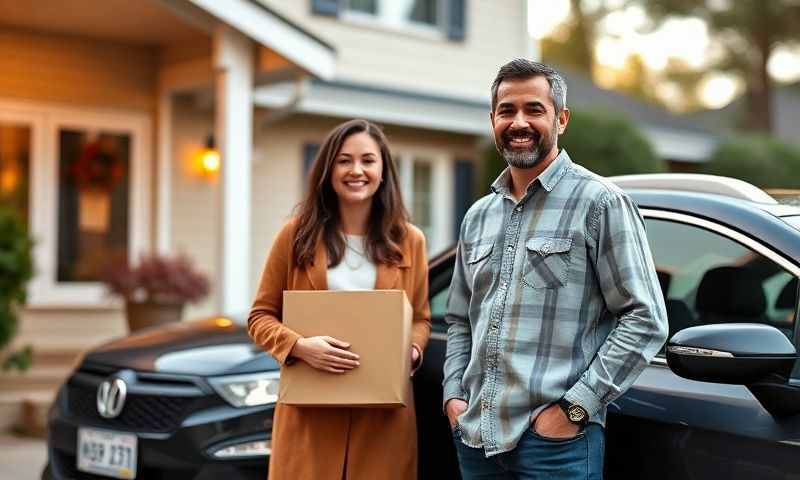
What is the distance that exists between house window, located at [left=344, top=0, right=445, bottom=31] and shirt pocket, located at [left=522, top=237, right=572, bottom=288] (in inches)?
379

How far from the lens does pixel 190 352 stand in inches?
159

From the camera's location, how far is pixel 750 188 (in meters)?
2.94

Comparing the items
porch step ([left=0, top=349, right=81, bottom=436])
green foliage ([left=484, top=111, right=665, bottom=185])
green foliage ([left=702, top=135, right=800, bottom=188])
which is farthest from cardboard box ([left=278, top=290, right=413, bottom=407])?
green foliage ([left=702, top=135, right=800, bottom=188])

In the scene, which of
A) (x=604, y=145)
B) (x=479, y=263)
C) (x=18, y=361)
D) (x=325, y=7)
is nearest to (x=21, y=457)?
(x=18, y=361)

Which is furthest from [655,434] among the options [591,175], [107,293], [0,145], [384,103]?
[384,103]

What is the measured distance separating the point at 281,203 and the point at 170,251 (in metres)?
1.50

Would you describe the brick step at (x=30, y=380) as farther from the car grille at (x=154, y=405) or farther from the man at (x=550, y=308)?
the man at (x=550, y=308)

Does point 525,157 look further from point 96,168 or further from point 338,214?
point 96,168

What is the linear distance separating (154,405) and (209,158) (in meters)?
7.05

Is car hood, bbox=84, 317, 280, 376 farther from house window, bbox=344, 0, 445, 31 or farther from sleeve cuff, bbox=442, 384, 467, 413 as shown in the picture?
house window, bbox=344, 0, 445, 31

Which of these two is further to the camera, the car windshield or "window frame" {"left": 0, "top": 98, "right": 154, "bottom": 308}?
"window frame" {"left": 0, "top": 98, "right": 154, "bottom": 308}

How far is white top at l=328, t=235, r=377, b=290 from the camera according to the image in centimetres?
325

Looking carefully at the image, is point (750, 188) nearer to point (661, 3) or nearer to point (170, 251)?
point (170, 251)

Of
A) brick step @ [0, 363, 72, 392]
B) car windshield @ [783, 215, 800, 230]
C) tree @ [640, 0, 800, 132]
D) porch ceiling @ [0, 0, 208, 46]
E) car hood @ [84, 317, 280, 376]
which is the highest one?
tree @ [640, 0, 800, 132]
